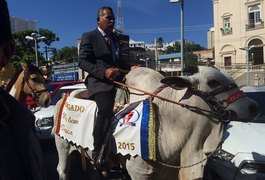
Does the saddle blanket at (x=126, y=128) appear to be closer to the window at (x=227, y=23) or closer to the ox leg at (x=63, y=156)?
the ox leg at (x=63, y=156)

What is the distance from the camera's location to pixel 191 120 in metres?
4.09

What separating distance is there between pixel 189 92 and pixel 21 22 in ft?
222

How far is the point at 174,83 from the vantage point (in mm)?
4105

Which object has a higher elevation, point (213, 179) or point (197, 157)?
point (197, 157)

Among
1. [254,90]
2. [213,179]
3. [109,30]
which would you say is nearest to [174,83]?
[109,30]

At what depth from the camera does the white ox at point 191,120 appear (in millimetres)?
4039

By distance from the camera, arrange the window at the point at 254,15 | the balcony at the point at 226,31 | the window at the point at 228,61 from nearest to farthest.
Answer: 1. the window at the point at 254,15
2. the balcony at the point at 226,31
3. the window at the point at 228,61

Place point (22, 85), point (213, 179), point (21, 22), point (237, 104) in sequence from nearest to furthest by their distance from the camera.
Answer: point (237, 104)
point (213, 179)
point (22, 85)
point (21, 22)

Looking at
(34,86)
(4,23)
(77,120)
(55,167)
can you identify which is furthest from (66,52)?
(4,23)

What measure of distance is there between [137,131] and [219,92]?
3.11 ft

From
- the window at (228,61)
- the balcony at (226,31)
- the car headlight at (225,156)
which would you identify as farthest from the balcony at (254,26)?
the car headlight at (225,156)

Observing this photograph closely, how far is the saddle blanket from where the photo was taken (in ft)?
13.8

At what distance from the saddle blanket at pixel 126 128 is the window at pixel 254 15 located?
221ft

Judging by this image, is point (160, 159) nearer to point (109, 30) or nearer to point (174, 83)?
point (174, 83)
